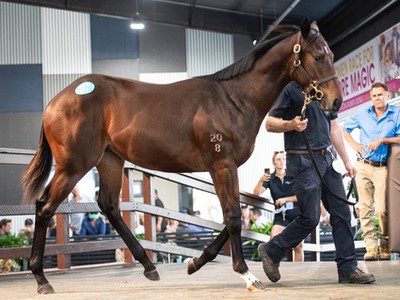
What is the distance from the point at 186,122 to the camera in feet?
14.6

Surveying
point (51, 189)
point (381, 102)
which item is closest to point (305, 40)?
point (51, 189)

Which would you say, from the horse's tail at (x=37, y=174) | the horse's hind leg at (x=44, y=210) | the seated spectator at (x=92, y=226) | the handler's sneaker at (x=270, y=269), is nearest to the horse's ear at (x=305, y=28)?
the handler's sneaker at (x=270, y=269)

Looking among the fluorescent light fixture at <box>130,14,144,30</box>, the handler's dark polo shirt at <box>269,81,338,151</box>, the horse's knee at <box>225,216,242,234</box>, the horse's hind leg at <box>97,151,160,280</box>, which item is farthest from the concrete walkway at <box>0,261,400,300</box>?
the fluorescent light fixture at <box>130,14,144,30</box>

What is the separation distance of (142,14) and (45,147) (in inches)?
468

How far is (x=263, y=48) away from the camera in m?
4.48

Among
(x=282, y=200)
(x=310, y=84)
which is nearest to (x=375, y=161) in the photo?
(x=282, y=200)

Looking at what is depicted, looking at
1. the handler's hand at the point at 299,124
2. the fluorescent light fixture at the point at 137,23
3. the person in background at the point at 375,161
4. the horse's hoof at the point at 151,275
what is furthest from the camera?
the fluorescent light fixture at the point at 137,23

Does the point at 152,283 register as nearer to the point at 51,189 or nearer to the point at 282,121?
the point at 51,189

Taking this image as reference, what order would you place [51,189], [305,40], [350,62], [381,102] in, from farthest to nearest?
1. [350,62]
2. [381,102]
3. [51,189]
4. [305,40]

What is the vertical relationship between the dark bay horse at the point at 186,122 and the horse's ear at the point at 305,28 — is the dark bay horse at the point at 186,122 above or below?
below

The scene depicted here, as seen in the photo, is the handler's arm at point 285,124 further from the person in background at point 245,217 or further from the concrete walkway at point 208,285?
the person in background at point 245,217

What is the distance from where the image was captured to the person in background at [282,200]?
738 centimetres

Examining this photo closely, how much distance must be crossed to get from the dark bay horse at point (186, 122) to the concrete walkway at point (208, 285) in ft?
0.63

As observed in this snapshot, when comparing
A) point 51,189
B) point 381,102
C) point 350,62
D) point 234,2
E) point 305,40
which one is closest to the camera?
point 305,40
